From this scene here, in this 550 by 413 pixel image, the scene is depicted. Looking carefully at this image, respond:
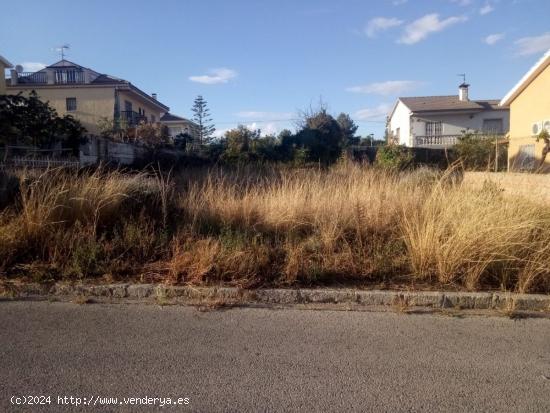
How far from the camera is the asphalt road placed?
288 centimetres

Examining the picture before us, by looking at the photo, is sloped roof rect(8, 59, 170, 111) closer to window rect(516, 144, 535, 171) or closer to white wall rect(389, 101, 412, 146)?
white wall rect(389, 101, 412, 146)

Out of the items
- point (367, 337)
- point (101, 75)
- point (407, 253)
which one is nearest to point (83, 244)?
point (367, 337)

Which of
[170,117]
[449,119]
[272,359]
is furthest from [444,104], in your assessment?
[272,359]

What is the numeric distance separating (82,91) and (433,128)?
96.6 feet

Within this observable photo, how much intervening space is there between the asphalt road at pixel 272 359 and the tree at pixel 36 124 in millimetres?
8856

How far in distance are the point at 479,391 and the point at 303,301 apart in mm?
2058

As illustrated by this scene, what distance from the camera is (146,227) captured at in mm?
5930

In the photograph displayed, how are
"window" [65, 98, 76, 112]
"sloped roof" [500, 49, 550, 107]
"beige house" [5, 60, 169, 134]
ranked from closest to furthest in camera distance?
"sloped roof" [500, 49, 550, 107], "beige house" [5, 60, 169, 134], "window" [65, 98, 76, 112]

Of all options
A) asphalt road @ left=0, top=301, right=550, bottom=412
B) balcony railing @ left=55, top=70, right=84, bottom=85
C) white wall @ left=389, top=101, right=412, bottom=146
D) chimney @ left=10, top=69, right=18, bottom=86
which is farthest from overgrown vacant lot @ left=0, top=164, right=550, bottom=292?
chimney @ left=10, top=69, right=18, bottom=86

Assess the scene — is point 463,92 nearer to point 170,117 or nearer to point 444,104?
point 444,104

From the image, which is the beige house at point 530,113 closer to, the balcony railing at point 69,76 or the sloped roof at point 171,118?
the balcony railing at point 69,76

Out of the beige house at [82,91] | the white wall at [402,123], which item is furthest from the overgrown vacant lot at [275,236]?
the white wall at [402,123]

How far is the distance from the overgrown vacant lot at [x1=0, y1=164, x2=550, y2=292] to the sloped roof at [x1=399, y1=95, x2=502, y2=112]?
99.6 ft

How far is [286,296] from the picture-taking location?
4664 mm
